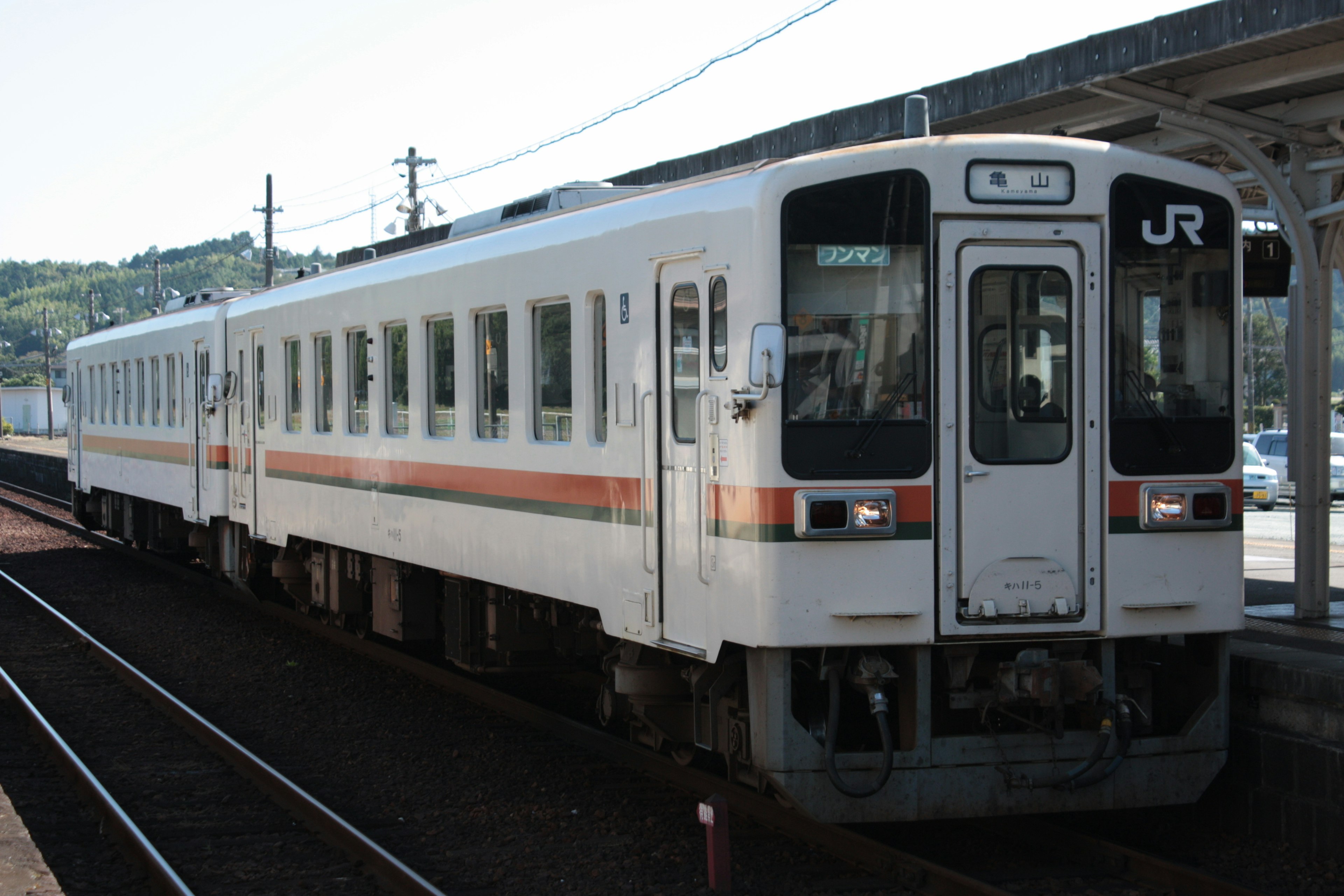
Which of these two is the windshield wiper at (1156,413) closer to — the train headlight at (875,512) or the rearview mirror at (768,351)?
the train headlight at (875,512)

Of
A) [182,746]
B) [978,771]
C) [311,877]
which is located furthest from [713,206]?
[182,746]

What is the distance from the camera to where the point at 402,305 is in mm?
9766

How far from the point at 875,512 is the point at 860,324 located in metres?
0.79

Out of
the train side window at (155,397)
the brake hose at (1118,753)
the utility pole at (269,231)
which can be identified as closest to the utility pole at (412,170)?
the utility pole at (269,231)

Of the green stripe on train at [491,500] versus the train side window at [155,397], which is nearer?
the green stripe on train at [491,500]

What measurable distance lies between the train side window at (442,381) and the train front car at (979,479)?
3.11 m

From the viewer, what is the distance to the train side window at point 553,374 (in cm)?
765

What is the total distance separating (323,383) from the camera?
11547 millimetres

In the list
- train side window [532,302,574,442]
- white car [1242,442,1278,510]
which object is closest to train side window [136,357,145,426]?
train side window [532,302,574,442]

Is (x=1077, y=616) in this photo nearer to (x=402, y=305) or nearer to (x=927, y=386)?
(x=927, y=386)

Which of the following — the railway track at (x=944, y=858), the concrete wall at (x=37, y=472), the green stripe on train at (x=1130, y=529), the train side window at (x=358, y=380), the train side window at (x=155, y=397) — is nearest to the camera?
the railway track at (x=944, y=858)

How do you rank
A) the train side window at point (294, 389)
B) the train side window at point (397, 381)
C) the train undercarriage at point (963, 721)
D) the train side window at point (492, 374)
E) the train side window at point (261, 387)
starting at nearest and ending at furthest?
the train undercarriage at point (963, 721) < the train side window at point (492, 374) < the train side window at point (397, 381) < the train side window at point (294, 389) < the train side window at point (261, 387)

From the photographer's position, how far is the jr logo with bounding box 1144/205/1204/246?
6.29m

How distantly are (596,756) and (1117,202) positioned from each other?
431cm
